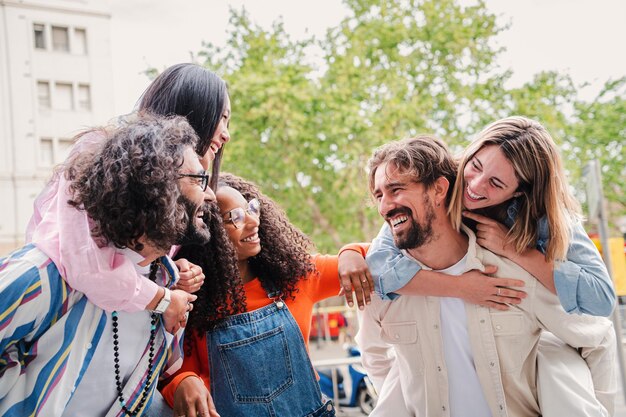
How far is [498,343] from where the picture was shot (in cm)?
239

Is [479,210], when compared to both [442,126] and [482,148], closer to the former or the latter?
[482,148]

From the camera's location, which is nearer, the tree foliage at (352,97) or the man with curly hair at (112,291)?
the man with curly hair at (112,291)

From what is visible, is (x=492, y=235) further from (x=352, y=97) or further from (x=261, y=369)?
(x=352, y=97)

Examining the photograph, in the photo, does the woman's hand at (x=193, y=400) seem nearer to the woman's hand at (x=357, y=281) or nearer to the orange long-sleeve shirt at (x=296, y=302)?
the orange long-sleeve shirt at (x=296, y=302)

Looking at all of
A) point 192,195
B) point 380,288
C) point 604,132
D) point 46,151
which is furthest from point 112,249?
point 46,151

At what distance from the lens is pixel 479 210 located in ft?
8.32

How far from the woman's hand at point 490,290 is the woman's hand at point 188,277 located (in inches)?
38.0

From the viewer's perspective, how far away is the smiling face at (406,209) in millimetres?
2465

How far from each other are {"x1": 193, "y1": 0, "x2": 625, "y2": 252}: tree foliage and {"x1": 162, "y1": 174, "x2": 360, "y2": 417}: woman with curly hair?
665 cm

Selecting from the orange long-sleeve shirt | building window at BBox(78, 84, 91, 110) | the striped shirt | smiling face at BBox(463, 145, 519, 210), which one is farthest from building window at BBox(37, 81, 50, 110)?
the striped shirt

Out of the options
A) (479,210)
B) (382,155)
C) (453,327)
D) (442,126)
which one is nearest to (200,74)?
(382,155)

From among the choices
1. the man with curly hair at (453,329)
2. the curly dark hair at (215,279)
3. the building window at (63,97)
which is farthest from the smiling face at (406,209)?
the building window at (63,97)

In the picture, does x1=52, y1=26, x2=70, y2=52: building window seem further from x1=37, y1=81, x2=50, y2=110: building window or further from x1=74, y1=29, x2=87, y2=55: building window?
x1=37, y1=81, x2=50, y2=110: building window

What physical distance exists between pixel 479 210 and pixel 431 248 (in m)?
0.24
